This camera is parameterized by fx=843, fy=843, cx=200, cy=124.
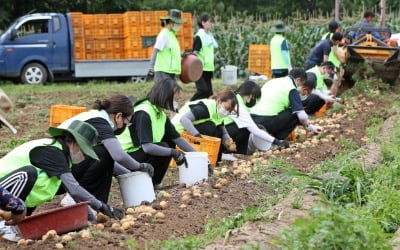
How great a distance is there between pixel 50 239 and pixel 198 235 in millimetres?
1086

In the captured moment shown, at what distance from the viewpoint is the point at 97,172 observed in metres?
7.63

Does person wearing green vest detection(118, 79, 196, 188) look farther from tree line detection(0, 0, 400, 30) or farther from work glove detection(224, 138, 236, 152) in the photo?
tree line detection(0, 0, 400, 30)

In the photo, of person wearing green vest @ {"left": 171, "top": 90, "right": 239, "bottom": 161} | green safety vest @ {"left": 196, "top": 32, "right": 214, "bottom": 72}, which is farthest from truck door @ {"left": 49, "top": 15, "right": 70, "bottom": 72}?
person wearing green vest @ {"left": 171, "top": 90, "right": 239, "bottom": 161}

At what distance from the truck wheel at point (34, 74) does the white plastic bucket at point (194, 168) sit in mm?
13569

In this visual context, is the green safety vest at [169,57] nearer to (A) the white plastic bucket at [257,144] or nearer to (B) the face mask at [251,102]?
(B) the face mask at [251,102]

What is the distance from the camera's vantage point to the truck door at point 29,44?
69.1ft

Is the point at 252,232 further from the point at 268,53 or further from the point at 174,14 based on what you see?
the point at 268,53

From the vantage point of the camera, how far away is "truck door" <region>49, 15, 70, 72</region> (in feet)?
70.3

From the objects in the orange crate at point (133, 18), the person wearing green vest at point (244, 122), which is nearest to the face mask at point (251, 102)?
the person wearing green vest at point (244, 122)

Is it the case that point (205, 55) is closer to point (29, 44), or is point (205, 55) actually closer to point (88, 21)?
point (29, 44)

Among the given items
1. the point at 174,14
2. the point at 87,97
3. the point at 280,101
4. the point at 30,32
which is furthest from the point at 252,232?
the point at 30,32

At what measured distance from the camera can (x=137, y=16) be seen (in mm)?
21906

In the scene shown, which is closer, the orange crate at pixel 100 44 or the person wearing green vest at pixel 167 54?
the person wearing green vest at pixel 167 54

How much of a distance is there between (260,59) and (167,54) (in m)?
10.1
